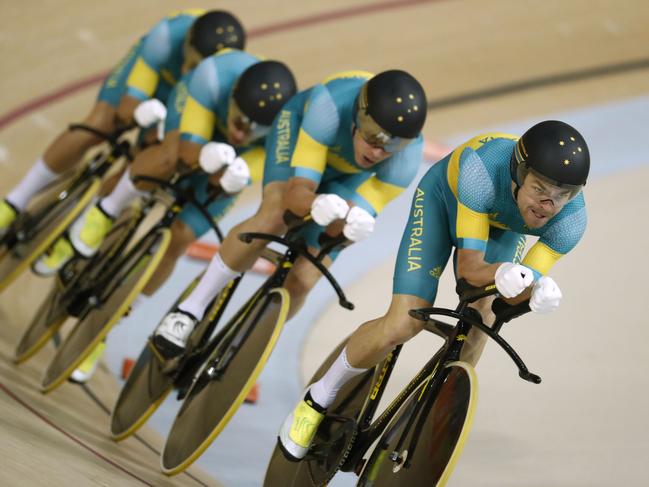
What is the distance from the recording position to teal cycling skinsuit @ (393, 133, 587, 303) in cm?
328

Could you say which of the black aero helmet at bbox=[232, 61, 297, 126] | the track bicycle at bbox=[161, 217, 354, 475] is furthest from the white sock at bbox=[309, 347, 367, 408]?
the black aero helmet at bbox=[232, 61, 297, 126]

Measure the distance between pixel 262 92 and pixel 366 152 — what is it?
2.21 ft

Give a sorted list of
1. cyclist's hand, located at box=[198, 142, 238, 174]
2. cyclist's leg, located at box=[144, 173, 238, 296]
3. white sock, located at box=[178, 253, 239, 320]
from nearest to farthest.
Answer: white sock, located at box=[178, 253, 239, 320], cyclist's hand, located at box=[198, 142, 238, 174], cyclist's leg, located at box=[144, 173, 238, 296]

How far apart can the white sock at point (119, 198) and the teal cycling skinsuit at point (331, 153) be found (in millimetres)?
911

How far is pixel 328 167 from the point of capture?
4301 millimetres

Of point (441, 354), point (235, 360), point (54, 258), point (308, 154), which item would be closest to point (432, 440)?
point (441, 354)

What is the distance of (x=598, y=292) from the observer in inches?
248

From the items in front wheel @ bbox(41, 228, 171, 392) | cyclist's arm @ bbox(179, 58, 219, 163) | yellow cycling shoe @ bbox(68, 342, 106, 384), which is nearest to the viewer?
front wheel @ bbox(41, 228, 171, 392)

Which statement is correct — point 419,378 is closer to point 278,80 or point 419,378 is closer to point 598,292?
point 278,80

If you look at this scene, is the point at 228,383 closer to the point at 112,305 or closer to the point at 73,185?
the point at 112,305

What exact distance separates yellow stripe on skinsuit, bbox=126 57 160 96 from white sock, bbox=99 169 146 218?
52 cm

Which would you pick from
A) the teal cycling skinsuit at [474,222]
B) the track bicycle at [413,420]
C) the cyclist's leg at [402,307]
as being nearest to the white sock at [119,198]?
the track bicycle at [413,420]

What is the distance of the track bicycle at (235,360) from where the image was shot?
12.4ft

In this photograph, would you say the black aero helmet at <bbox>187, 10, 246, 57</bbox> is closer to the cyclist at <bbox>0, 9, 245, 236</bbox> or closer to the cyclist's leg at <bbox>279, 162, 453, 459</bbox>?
the cyclist at <bbox>0, 9, 245, 236</bbox>
